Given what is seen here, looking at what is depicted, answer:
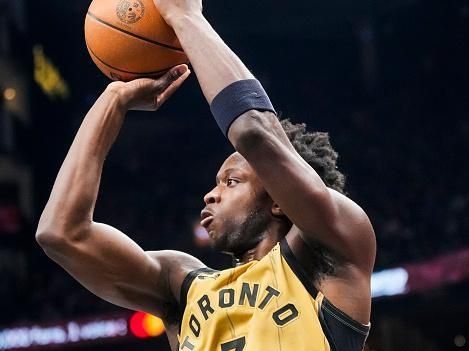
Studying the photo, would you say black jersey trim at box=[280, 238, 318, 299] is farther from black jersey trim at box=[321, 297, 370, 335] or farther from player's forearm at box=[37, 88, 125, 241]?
player's forearm at box=[37, 88, 125, 241]

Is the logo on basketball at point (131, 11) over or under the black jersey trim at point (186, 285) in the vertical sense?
over

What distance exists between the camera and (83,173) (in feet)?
9.96

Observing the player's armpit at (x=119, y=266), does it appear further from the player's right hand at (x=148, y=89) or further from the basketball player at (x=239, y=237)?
the player's right hand at (x=148, y=89)

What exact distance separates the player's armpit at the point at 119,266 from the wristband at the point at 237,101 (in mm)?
769

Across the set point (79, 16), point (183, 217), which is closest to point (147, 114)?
point (79, 16)

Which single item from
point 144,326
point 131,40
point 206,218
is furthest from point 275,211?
point 144,326

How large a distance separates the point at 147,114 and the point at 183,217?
4.34 m

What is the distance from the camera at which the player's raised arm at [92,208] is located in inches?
120

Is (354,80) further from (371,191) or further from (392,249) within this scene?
(392,249)

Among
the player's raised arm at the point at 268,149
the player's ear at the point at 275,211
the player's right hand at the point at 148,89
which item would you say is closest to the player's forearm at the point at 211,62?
the player's raised arm at the point at 268,149

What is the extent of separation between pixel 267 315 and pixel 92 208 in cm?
73

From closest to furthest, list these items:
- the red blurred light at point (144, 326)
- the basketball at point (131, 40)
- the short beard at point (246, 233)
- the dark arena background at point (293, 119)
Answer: the basketball at point (131, 40) < the short beard at point (246, 233) < the red blurred light at point (144, 326) < the dark arena background at point (293, 119)

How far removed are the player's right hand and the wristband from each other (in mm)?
454

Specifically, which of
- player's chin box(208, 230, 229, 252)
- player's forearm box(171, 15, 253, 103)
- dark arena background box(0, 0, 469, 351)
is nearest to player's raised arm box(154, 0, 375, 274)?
player's forearm box(171, 15, 253, 103)
